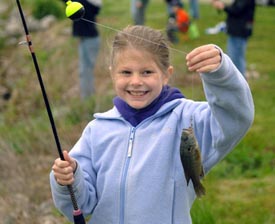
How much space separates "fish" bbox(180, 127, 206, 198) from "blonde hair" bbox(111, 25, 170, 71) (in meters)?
0.46

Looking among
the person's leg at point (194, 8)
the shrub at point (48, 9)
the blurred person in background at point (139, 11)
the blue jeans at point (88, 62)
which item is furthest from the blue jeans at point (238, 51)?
the shrub at point (48, 9)

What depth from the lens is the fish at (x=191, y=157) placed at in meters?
2.40

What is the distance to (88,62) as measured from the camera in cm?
785

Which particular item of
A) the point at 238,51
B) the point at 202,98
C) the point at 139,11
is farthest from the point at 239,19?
the point at 139,11

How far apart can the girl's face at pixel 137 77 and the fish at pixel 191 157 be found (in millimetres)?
380

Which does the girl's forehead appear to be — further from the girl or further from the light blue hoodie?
the light blue hoodie

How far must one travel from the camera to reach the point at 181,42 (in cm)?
1218

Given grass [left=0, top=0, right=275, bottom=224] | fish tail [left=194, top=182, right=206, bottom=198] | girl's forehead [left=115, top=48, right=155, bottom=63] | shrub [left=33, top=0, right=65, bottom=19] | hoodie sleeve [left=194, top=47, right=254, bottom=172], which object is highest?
girl's forehead [left=115, top=48, right=155, bottom=63]

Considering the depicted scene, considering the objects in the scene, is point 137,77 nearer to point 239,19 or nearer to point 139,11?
point 239,19

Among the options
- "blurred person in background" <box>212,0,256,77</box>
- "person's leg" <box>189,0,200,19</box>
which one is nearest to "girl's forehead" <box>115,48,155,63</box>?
"blurred person in background" <box>212,0,256,77</box>

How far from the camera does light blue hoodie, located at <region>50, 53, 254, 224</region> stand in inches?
108

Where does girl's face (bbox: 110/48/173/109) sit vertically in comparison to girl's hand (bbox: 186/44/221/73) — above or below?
below

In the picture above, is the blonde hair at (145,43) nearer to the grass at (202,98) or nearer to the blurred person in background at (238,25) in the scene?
the grass at (202,98)

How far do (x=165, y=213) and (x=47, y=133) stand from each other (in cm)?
351
